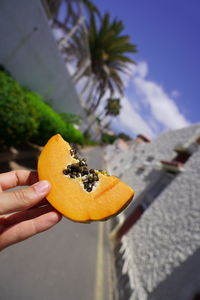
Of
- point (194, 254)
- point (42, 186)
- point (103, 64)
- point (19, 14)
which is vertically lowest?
point (42, 186)

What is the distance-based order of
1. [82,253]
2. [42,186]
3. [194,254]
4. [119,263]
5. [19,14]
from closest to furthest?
[42,186] < [194,254] < [82,253] < [119,263] < [19,14]

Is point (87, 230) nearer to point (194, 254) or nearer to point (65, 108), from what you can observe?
point (194, 254)

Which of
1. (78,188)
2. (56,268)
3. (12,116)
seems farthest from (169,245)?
(12,116)

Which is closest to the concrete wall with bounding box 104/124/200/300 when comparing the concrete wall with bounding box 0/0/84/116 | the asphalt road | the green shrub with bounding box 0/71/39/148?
the asphalt road

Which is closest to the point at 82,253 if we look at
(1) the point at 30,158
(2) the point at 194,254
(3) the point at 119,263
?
(3) the point at 119,263

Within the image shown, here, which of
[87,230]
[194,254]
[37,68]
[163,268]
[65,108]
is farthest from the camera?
[65,108]

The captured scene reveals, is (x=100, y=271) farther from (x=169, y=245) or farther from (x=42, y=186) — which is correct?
(x=42, y=186)
